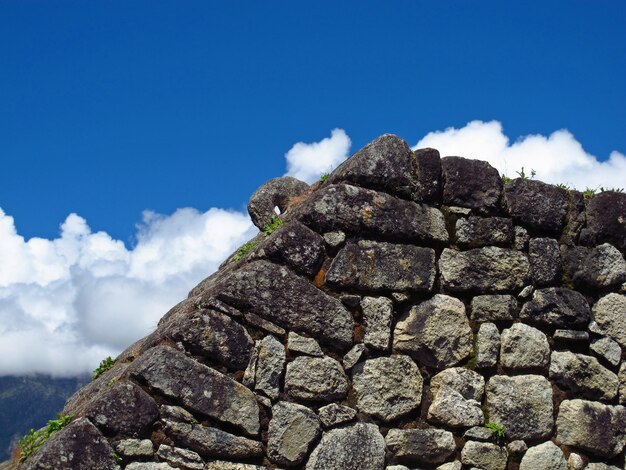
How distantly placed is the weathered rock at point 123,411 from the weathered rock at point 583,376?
3.34 meters

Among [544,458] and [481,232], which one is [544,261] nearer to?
[481,232]

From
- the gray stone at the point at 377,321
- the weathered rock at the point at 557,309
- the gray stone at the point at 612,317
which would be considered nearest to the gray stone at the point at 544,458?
the weathered rock at the point at 557,309

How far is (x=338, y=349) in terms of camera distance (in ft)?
19.7

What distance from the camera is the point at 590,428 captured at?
258 inches

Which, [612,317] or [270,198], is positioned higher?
[270,198]

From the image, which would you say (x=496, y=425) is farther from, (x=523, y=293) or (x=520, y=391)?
(x=523, y=293)

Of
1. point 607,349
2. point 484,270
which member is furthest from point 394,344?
point 607,349

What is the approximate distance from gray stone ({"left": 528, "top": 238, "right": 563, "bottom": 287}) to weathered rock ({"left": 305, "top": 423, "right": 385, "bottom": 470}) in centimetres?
194

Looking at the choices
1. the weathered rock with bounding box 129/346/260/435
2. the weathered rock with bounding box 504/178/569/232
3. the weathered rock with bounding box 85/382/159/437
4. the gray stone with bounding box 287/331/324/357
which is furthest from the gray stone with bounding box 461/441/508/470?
the weathered rock with bounding box 85/382/159/437

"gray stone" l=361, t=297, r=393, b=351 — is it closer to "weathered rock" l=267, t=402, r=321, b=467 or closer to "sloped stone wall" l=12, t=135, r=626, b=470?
"sloped stone wall" l=12, t=135, r=626, b=470

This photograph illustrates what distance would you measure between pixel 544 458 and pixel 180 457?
296cm

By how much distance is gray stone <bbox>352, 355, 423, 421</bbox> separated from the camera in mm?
6000

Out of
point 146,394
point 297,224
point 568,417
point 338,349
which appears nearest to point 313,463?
point 338,349

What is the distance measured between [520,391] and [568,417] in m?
0.50
